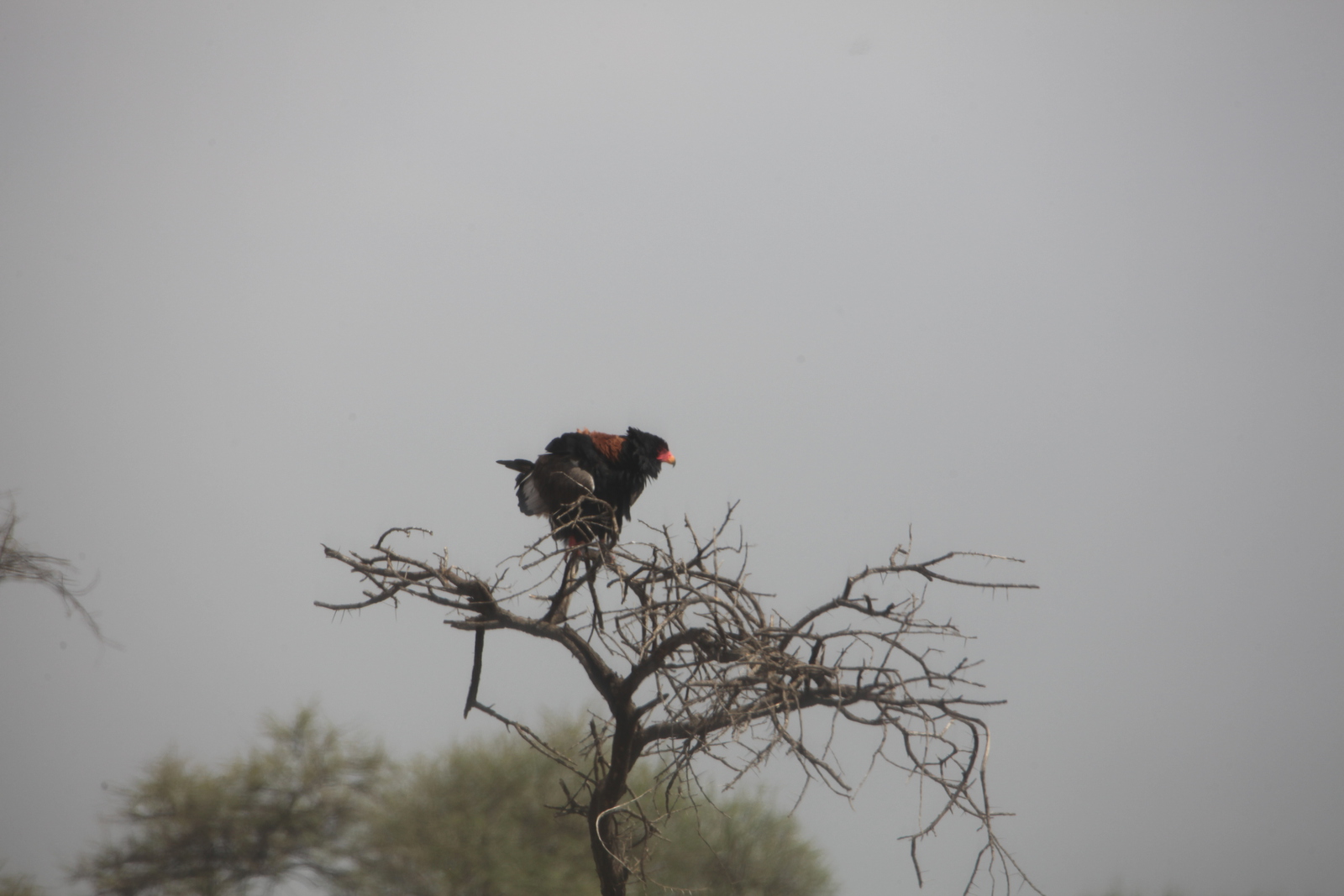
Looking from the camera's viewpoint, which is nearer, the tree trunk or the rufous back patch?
the tree trunk

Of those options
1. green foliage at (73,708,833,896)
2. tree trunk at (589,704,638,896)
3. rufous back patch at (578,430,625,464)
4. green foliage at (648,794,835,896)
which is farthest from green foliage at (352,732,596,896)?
rufous back patch at (578,430,625,464)

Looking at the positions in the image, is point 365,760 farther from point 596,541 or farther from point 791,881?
point 596,541

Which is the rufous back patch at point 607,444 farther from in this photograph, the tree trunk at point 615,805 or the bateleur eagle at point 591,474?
the tree trunk at point 615,805

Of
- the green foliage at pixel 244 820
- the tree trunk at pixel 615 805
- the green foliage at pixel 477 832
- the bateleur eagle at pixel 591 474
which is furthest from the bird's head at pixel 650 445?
the green foliage at pixel 244 820

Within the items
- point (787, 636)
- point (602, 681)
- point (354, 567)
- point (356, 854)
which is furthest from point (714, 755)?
point (356, 854)

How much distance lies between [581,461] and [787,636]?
1.38 m

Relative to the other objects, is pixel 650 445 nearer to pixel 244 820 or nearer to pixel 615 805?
pixel 615 805

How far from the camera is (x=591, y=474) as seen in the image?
366 cm

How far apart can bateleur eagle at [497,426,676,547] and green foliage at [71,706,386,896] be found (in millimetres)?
5237

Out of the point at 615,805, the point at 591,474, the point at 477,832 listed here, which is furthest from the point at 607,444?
the point at 477,832

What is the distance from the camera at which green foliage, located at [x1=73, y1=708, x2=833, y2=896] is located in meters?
6.95

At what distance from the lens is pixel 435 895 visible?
6.97 meters

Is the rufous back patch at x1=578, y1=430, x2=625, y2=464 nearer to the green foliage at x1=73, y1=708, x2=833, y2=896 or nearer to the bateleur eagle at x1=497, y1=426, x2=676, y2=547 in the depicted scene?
the bateleur eagle at x1=497, y1=426, x2=676, y2=547

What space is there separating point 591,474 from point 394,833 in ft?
16.9
